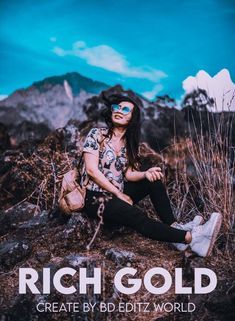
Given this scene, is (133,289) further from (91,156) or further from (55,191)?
(55,191)

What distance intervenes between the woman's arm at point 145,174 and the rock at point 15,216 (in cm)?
87

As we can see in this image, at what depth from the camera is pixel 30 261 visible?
323 centimetres

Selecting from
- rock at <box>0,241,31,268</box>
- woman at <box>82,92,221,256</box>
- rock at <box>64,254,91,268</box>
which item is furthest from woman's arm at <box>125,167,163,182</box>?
rock at <box>0,241,31,268</box>

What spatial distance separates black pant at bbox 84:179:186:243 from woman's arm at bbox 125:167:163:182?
42 mm

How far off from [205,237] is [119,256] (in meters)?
0.57

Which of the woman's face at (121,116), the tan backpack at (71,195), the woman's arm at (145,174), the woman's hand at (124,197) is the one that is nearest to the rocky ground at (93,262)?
the tan backpack at (71,195)

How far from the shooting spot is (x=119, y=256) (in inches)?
128

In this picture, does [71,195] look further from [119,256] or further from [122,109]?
[122,109]

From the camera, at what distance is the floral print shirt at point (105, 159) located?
343cm

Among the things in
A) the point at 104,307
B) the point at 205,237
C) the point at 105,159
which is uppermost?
the point at 105,159

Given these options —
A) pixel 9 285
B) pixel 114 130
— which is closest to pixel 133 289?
Result: pixel 9 285

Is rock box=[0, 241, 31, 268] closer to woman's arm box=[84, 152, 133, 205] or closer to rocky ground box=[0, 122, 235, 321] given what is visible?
rocky ground box=[0, 122, 235, 321]

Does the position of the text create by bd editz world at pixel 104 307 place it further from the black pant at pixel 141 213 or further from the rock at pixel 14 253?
the rock at pixel 14 253

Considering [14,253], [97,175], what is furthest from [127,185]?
[14,253]
